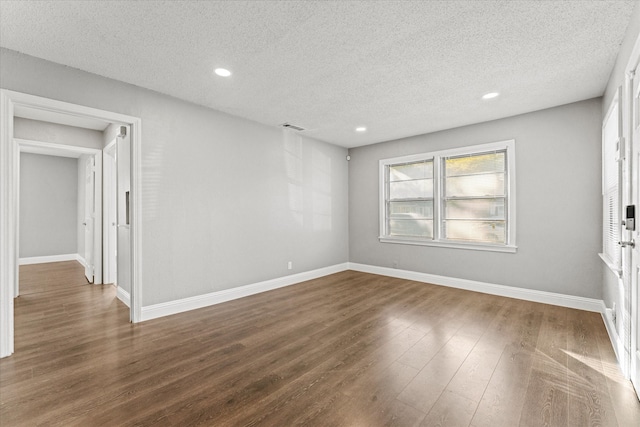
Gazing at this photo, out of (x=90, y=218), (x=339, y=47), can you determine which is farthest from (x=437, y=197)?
(x=90, y=218)

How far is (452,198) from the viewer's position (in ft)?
16.2

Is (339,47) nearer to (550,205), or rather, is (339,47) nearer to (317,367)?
(317,367)

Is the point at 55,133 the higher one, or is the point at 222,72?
the point at 222,72

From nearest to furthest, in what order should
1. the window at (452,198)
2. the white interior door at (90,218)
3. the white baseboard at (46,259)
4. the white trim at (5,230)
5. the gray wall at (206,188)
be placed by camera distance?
the white trim at (5,230)
the gray wall at (206,188)
the window at (452,198)
the white interior door at (90,218)
the white baseboard at (46,259)

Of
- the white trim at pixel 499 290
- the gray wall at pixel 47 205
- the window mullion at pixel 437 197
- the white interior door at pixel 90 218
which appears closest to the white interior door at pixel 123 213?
the white interior door at pixel 90 218

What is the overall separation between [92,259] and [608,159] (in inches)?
303

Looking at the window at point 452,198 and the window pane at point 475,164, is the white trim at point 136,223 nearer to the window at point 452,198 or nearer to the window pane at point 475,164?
the window at point 452,198

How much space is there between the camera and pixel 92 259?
16.9ft

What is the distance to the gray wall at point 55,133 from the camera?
4.53 metres

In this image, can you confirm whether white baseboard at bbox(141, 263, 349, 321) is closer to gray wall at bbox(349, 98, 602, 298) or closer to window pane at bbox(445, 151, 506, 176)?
gray wall at bbox(349, 98, 602, 298)

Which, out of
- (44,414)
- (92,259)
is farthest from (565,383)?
(92,259)

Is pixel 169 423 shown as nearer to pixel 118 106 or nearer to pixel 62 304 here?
pixel 118 106

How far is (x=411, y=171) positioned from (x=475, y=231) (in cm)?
160

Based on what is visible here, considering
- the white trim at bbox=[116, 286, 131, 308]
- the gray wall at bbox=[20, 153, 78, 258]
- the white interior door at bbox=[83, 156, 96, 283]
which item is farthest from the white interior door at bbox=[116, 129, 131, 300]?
the gray wall at bbox=[20, 153, 78, 258]
